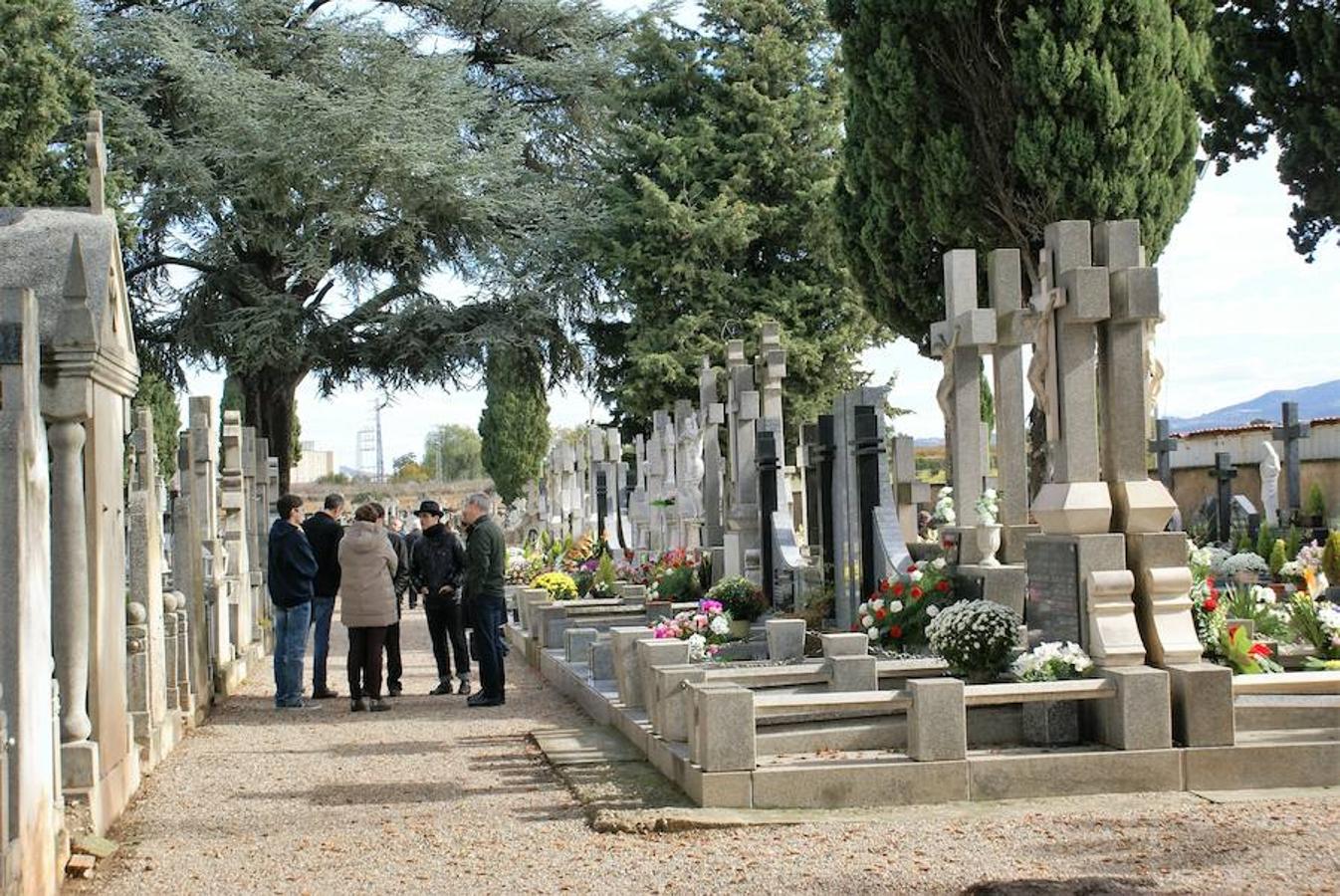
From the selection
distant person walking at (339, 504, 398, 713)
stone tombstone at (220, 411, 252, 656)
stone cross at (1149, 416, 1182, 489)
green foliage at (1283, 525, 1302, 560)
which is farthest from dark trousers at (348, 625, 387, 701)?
stone cross at (1149, 416, 1182, 489)

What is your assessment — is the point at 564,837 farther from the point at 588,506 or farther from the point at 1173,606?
the point at 588,506

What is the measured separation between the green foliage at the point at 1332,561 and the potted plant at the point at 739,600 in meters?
5.81

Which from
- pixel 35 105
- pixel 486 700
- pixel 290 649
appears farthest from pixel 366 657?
pixel 35 105

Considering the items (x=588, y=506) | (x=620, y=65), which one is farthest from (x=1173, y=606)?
(x=620, y=65)

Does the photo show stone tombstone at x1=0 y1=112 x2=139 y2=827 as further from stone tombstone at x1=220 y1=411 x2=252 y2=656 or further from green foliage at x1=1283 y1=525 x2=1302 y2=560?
green foliage at x1=1283 y1=525 x2=1302 y2=560

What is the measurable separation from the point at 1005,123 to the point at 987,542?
10.8 metres

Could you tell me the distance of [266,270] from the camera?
32594 mm

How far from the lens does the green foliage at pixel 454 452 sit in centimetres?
11169

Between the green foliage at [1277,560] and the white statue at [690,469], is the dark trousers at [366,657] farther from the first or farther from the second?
the green foliage at [1277,560]

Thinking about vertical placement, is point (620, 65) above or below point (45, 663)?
above

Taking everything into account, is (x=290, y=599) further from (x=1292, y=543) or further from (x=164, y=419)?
(x=164, y=419)

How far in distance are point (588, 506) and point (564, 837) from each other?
23.4 meters

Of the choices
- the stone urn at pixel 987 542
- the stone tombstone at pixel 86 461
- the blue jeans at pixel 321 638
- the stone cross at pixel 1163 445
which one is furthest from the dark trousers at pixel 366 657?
the stone cross at pixel 1163 445

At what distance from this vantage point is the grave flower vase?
11398mm
